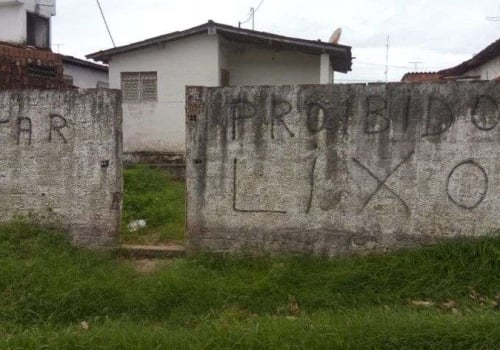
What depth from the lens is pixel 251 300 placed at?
413 cm

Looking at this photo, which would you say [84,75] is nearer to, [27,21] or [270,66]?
[27,21]

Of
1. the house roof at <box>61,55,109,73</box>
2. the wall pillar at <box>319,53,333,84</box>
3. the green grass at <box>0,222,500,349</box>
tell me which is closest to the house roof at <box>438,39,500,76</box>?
the wall pillar at <box>319,53,333,84</box>

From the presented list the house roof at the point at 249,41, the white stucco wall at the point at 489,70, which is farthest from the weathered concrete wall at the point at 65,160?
the white stucco wall at the point at 489,70

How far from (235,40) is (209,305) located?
8.89 m

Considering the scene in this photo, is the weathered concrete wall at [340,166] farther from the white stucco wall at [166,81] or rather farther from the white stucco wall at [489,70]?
the white stucco wall at [489,70]

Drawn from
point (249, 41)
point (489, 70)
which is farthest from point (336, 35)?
point (489, 70)

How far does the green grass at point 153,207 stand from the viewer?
18.6 feet

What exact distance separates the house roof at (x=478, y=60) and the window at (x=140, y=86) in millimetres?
8027

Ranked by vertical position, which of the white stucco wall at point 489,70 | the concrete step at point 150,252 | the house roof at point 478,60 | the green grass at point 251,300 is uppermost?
the house roof at point 478,60

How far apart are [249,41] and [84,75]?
7.28m

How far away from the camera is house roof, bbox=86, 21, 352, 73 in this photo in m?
11.0


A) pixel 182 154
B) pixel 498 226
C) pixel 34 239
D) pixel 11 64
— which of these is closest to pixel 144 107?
pixel 182 154

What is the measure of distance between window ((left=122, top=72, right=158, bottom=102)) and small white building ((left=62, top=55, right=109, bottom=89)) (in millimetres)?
3586

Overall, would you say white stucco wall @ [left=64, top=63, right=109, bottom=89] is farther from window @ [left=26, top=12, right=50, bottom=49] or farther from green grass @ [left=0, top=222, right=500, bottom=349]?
green grass @ [left=0, top=222, right=500, bottom=349]
